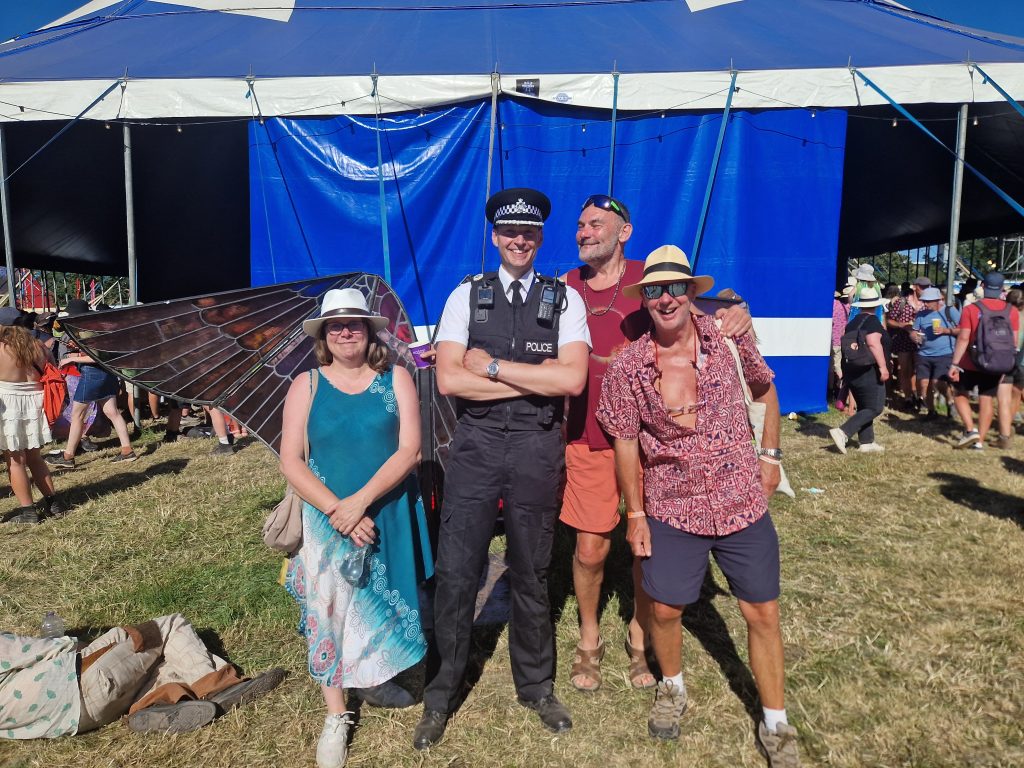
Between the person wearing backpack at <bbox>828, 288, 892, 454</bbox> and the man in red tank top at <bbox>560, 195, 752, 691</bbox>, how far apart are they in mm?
4823

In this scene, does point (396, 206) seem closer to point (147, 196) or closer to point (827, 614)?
point (827, 614)

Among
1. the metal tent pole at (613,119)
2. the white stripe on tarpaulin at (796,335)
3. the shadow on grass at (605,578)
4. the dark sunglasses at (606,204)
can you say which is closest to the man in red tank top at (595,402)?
the dark sunglasses at (606,204)

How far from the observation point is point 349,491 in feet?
8.57

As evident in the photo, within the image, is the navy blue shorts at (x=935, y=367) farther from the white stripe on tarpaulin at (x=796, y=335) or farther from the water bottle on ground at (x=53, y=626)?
the water bottle on ground at (x=53, y=626)

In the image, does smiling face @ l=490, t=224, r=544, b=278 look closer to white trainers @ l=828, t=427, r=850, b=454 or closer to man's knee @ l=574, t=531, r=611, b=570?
man's knee @ l=574, t=531, r=611, b=570

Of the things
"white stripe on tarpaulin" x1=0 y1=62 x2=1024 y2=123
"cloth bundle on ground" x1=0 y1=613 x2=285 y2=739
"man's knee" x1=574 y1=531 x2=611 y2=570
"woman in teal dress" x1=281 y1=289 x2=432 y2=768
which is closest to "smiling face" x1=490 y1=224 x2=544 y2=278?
"woman in teal dress" x1=281 y1=289 x2=432 y2=768

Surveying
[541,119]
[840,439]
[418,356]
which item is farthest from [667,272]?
[541,119]

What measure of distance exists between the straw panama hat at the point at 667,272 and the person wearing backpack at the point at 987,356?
569 cm

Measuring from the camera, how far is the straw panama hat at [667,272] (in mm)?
2428

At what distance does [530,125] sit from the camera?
26.1 feet

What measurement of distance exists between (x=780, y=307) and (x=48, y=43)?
1034cm

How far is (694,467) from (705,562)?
0.38 metres

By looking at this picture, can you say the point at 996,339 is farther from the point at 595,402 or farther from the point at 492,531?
the point at 492,531

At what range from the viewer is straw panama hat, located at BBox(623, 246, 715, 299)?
243 cm
